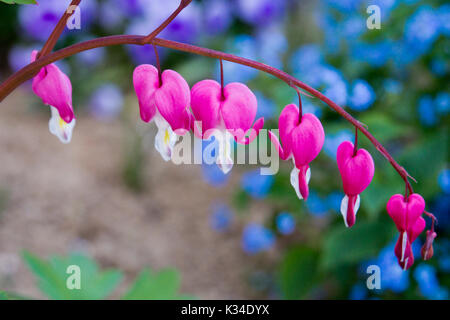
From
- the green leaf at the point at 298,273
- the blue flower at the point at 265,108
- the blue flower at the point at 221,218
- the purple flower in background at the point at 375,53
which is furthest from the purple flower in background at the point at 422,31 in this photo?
the blue flower at the point at 221,218

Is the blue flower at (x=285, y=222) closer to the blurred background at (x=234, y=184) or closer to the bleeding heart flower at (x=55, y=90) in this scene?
the blurred background at (x=234, y=184)

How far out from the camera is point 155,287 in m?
1.30

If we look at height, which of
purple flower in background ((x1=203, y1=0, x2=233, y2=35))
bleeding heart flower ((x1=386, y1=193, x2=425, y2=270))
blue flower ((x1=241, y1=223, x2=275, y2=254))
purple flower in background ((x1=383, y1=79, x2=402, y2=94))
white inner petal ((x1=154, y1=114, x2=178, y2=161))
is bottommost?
bleeding heart flower ((x1=386, y1=193, x2=425, y2=270))

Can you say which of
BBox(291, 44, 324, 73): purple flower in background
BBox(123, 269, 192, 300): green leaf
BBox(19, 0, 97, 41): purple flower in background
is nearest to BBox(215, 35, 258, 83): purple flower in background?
BBox(291, 44, 324, 73): purple flower in background

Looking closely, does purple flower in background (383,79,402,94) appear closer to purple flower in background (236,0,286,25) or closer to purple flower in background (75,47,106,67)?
purple flower in background (236,0,286,25)

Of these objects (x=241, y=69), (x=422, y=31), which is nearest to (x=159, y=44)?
(x=422, y=31)

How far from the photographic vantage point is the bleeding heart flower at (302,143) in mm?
744

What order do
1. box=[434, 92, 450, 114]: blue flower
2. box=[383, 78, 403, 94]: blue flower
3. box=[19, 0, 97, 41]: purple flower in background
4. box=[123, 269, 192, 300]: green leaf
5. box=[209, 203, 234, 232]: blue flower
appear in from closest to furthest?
box=[123, 269, 192, 300]: green leaf < box=[434, 92, 450, 114]: blue flower < box=[383, 78, 403, 94]: blue flower < box=[209, 203, 234, 232]: blue flower < box=[19, 0, 97, 41]: purple flower in background

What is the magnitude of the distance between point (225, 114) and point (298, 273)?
61.7 inches

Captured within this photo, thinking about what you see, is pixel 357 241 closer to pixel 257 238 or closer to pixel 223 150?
pixel 257 238

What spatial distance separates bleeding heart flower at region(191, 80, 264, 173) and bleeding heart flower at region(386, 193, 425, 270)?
0.78 feet

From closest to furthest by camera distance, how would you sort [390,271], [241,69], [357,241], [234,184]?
[390,271] < [357,241] < [241,69] < [234,184]

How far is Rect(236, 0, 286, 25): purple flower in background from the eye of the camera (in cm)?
384

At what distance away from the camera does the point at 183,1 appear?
2.38ft
